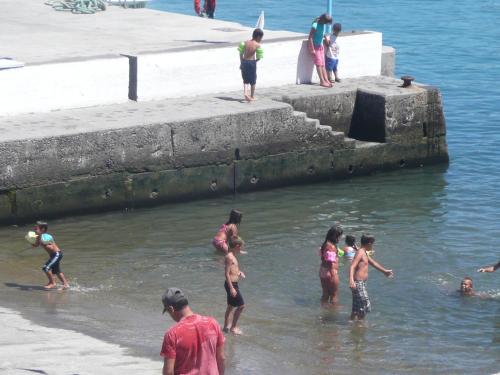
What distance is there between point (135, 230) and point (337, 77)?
21.4 ft

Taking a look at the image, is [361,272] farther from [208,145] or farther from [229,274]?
[208,145]

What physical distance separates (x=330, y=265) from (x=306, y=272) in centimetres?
184

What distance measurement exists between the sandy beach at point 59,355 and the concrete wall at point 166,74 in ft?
24.0

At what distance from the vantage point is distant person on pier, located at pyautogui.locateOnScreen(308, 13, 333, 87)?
22.0 meters

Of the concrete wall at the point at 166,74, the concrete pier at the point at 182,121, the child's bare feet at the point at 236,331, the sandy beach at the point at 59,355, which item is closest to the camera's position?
the sandy beach at the point at 59,355

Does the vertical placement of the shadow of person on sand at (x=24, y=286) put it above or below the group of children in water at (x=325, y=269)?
below

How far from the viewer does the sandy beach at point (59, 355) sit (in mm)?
11211

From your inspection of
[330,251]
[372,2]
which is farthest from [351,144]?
[372,2]

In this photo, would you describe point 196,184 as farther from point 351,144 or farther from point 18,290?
point 18,290

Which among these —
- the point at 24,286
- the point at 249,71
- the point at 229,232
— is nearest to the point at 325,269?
the point at 229,232

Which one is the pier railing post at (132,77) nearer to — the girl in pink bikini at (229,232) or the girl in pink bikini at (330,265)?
the girl in pink bikini at (229,232)

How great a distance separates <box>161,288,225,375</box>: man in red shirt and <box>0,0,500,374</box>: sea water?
11.1ft

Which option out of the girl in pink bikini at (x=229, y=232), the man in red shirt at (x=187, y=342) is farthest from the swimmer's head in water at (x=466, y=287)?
the man in red shirt at (x=187, y=342)

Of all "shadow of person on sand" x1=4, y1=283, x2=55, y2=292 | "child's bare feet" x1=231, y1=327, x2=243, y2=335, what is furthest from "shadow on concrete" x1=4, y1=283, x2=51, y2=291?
"child's bare feet" x1=231, y1=327, x2=243, y2=335
